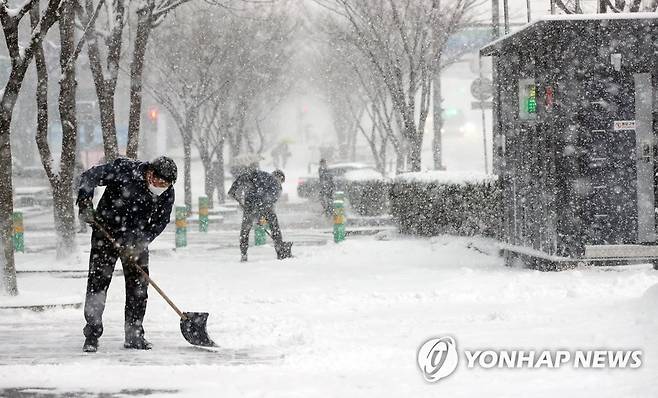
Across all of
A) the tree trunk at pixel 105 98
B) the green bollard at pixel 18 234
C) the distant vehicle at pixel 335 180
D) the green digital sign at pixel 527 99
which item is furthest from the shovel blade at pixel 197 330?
the distant vehicle at pixel 335 180

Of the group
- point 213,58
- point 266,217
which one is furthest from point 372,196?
point 266,217

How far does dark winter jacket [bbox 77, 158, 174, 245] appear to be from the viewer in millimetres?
7207

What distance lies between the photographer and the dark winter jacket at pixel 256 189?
15188 mm

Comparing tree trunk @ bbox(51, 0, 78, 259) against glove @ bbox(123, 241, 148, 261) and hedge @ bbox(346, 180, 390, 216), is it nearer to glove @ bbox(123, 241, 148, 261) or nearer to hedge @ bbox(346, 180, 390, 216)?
glove @ bbox(123, 241, 148, 261)

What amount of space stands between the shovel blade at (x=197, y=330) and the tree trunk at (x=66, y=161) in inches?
294

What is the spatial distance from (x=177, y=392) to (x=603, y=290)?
5795 millimetres

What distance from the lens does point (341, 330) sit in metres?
8.07

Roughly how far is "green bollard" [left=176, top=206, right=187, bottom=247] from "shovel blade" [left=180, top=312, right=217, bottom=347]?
9939mm

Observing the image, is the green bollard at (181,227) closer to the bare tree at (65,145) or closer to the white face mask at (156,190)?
the bare tree at (65,145)

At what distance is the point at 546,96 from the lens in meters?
11.9

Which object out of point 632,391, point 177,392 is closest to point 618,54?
point 632,391

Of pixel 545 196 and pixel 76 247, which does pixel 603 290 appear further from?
pixel 76 247

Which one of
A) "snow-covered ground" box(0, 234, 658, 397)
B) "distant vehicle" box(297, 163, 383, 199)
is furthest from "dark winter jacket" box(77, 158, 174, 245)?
"distant vehicle" box(297, 163, 383, 199)

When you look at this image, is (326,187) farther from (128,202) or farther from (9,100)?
(128,202)
